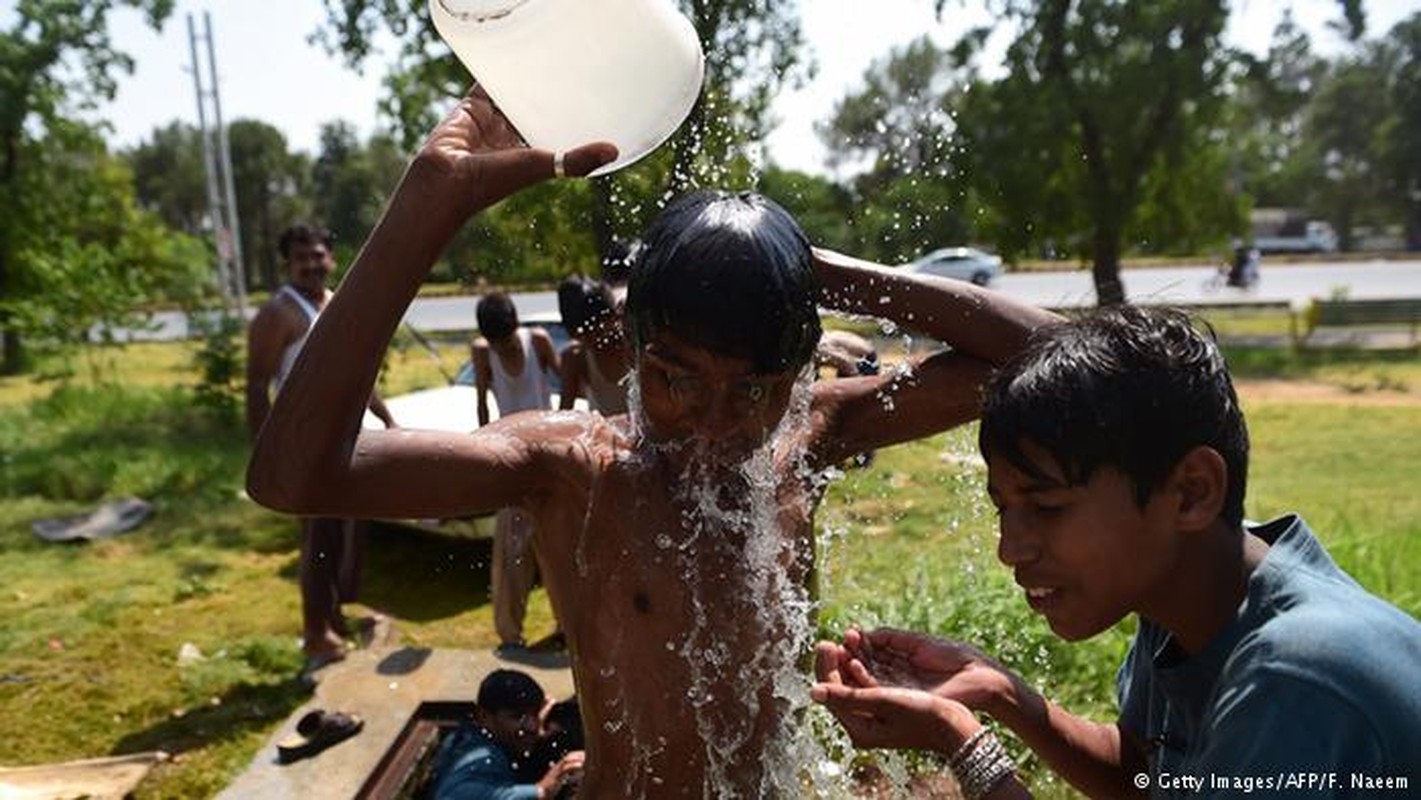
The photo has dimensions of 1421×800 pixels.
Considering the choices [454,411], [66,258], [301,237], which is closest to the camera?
[301,237]

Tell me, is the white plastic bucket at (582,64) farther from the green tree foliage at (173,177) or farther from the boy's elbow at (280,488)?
the green tree foliage at (173,177)

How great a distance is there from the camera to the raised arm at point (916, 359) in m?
1.98

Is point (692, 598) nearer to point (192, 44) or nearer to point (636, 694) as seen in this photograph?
point (636, 694)

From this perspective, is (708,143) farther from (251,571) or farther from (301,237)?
(251,571)

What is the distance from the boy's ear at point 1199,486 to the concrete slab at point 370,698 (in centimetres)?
295

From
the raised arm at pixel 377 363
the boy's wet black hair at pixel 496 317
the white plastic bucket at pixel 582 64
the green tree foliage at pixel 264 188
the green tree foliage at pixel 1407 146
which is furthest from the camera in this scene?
the green tree foliage at pixel 1407 146

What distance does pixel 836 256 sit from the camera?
2025 mm

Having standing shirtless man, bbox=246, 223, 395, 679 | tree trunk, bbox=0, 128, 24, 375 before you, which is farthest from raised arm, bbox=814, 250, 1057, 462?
tree trunk, bbox=0, 128, 24, 375

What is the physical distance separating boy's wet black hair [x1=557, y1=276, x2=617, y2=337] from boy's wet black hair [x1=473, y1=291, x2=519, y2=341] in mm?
497

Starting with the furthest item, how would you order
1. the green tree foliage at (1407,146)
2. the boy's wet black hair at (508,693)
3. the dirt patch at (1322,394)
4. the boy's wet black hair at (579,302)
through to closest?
1. the green tree foliage at (1407,146)
2. the dirt patch at (1322,394)
3. the boy's wet black hair at (579,302)
4. the boy's wet black hair at (508,693)

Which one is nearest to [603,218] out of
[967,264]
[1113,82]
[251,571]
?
[251,571]

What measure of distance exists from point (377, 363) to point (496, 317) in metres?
4.02

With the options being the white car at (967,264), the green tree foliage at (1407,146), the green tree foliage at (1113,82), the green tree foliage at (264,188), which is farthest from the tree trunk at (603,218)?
the green tree foliage at (1407,146)

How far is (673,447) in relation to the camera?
1896 mm
